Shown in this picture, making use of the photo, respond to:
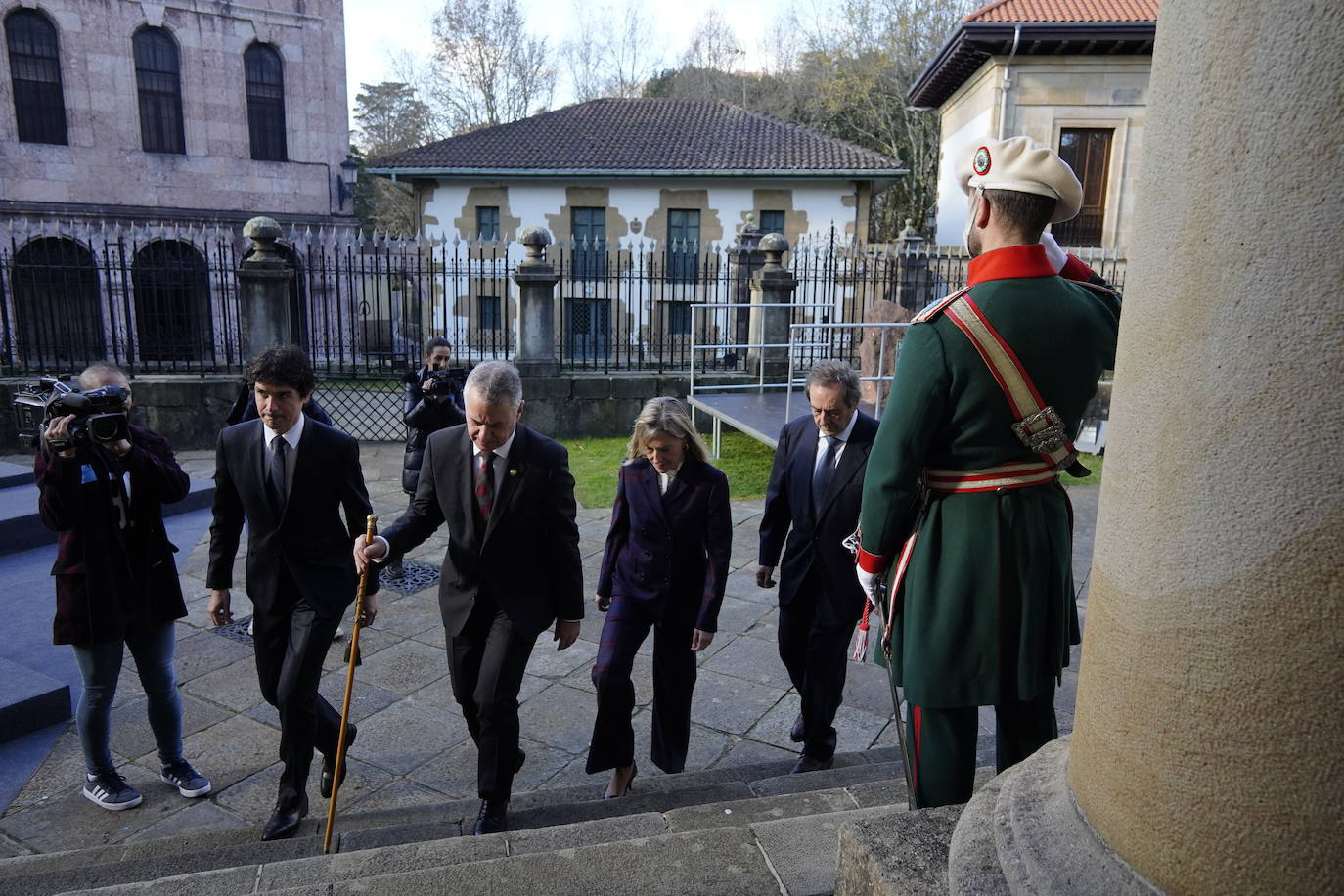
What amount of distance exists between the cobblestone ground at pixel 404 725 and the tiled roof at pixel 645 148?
2269 cm

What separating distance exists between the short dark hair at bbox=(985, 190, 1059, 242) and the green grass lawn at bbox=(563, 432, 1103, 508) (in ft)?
21.3

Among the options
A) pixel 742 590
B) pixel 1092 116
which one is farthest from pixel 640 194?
pixel 742 590

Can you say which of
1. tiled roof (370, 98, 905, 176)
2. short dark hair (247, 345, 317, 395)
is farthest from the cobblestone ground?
tiled roof (370, 98, 905, 176)

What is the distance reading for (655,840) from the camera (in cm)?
242

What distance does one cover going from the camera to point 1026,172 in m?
2.20

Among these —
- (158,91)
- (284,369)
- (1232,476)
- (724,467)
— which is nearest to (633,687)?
(284,369)

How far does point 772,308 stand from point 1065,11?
13744mm

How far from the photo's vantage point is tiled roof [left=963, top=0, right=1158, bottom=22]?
20.1 m

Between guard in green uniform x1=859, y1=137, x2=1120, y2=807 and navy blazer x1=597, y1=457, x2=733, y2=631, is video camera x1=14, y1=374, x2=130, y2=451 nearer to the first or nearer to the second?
navy blazer x1=597, y1=457, x2=733, y2=631

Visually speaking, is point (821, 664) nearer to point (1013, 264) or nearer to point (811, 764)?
point (811, 764)

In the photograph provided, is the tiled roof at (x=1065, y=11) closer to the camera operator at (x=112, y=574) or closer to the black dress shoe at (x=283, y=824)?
the camera operator at (x=112, y=574)

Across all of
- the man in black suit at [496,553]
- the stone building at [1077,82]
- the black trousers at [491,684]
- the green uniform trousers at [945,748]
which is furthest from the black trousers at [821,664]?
the stone building at [1077,82]

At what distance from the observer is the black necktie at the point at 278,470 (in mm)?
3709

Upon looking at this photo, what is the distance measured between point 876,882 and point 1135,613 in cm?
79
